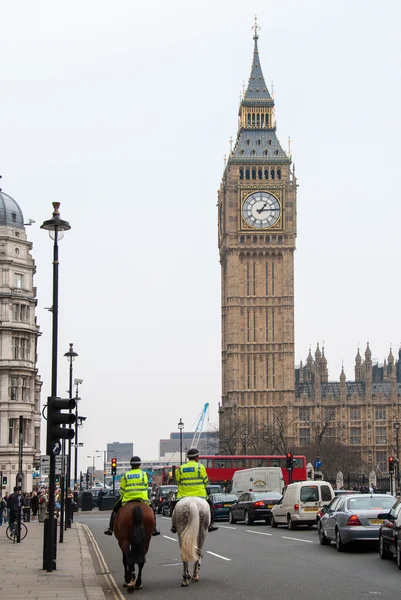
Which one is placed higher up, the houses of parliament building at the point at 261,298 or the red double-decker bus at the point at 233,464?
the houses of parliament building at the point at 261,298

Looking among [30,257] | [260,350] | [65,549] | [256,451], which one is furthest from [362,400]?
[65,549]

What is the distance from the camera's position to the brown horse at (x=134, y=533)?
1597 centimetres

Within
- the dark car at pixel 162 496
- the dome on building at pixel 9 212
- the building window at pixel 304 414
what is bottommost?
the dark car at pixel 162 496

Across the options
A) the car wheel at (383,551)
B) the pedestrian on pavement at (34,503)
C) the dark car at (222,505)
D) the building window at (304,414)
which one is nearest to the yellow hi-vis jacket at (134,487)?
the car wheel at (383,551)

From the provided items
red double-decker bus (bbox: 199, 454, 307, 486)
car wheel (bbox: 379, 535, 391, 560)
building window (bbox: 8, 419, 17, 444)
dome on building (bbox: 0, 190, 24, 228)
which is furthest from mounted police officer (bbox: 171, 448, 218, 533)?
red double-decker bus (bbox: 199, 454, 307, 486)

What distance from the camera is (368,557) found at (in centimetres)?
2112

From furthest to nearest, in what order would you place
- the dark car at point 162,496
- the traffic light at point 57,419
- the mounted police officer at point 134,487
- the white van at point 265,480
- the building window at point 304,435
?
the building window at point 304,435, the dark car at point 162,496, the white van at point 265,480, the traffic light at point 57,419, the mounted police officer at point 134,487

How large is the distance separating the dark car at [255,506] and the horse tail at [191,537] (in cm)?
2227

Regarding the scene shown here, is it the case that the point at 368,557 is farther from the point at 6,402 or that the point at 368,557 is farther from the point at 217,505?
the point at 6,402

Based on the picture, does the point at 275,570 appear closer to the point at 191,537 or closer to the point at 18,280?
the point at 191,537

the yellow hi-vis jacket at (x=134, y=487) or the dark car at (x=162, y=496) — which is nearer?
the yellow hi-vis jacket at (x=134, y=487)

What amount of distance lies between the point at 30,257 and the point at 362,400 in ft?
262

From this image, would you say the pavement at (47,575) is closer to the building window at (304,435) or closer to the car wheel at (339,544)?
the car wheel at (339,544)

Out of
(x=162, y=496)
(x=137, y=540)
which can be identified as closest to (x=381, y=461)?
(x=162, y=496)
